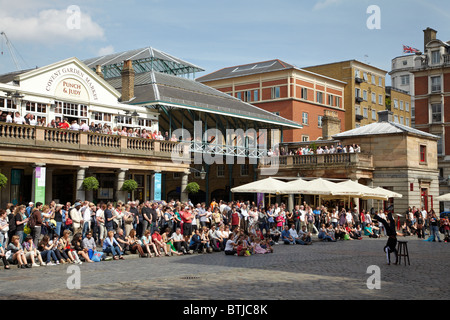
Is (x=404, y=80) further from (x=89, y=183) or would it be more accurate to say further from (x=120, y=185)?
(x=89, y=183)

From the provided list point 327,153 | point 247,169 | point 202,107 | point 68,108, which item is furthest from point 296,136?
point 68,108

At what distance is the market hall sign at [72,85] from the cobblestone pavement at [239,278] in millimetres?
15595

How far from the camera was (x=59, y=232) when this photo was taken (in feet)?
70.3

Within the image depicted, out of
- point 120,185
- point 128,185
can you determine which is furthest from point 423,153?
point 120,185

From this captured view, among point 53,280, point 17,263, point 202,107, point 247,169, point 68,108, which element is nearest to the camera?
point 53,280

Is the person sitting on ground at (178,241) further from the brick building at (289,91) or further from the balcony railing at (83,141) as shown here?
the brick building at (289,91)

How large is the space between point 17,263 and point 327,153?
1204 inches

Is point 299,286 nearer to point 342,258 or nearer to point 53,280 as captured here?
point 53,280

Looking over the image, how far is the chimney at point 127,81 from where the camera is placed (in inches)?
1539

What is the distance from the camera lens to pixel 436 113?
65125 millimetres

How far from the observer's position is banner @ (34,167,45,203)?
2838 cm

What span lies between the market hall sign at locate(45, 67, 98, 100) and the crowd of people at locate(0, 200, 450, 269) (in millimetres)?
10387

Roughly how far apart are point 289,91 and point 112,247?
150 ft

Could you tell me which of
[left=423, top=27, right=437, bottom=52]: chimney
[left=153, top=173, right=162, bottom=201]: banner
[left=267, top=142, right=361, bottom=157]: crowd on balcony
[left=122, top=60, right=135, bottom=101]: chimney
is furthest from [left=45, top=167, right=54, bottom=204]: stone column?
[left=423, top=27, right=437, bottom=52]: chimney
